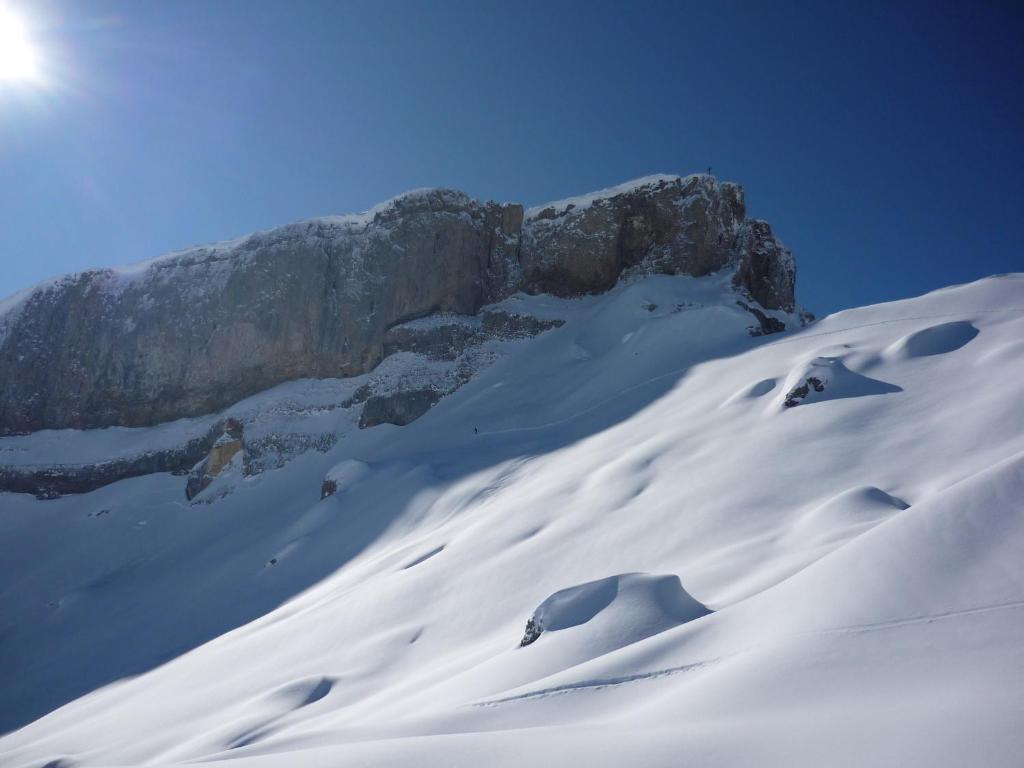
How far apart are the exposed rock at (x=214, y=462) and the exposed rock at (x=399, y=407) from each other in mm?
5810

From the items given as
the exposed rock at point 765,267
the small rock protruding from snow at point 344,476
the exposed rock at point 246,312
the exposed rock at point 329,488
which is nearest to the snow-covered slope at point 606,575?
the small rock protruding from snow at point 344,476

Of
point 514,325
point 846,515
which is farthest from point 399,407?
point 846,515

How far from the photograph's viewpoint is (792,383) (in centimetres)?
1386

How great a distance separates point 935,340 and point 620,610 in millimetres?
10955

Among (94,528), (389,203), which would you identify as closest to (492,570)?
(94,528)

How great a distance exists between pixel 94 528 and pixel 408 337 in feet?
50.2

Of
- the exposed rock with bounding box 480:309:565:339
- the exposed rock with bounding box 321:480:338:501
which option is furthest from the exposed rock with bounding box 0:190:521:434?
the exposed rock with bounding box 321:480:338:501

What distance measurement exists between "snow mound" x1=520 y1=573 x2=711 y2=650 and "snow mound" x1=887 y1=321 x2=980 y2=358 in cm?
982

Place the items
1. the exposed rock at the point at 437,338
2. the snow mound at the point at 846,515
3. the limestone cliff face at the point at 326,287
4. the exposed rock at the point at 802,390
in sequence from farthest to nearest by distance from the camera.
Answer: the limestone cliff face at the point at 326,287
the exposed rock at the point at 437,338
the exposed rock at the point at 802,390
the snow mound at the point at 846,515

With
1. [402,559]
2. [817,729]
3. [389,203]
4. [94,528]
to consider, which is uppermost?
[389,203]

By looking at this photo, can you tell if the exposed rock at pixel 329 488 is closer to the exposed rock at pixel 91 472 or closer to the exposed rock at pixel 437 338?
the exposed rock at pixel 437 338

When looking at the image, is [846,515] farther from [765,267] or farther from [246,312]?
[246,312]

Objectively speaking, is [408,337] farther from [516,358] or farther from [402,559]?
[402,559]

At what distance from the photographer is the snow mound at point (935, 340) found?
14.1 metres
